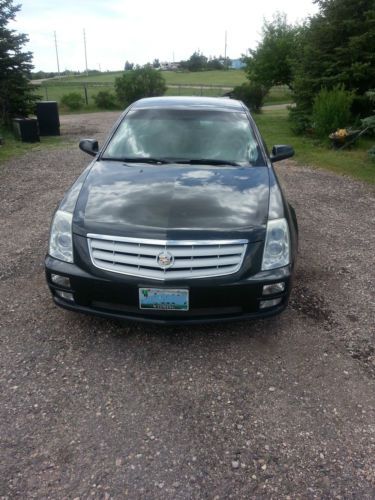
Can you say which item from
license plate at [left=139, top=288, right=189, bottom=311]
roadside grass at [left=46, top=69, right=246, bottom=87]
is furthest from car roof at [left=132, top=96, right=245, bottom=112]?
roadside grass at [left=46, top=69, right=246, bottom=87]

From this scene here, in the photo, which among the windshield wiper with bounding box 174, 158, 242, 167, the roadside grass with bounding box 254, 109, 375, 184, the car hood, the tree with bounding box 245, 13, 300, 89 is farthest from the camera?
the tree with bounding box 245, 13, 300, 89

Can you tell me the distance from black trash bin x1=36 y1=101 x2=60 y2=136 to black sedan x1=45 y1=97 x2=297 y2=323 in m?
11.5

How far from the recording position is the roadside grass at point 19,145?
10793 mm

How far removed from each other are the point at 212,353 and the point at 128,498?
3.93 ft

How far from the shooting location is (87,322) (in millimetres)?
3312

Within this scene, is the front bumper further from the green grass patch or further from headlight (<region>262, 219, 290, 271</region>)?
the green grass patch

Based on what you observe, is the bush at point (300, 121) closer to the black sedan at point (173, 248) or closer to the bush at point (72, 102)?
the black sedan at point (173, 248)

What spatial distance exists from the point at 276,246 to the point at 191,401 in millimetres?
1142

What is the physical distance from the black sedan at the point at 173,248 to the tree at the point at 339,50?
1022cm

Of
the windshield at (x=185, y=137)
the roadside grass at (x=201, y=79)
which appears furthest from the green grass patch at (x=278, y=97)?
the windshield at (x=185, y=137)

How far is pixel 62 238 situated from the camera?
294cm

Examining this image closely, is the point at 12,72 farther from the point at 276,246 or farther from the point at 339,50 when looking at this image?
the point at 276,246

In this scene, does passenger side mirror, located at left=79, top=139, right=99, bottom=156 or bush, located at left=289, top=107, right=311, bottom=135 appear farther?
bush, located at left=289, top=107, right=311, bottom=135

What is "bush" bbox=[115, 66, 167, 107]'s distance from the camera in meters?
25.3
